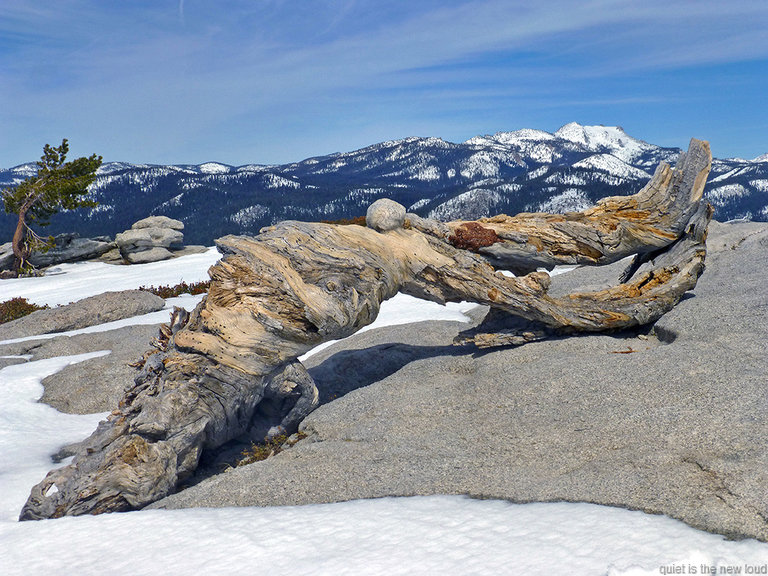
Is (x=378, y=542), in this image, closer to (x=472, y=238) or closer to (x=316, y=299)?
(x=316, y=299)

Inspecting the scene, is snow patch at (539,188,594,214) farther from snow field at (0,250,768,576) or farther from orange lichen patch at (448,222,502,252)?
snow field at (0,250,768,576)

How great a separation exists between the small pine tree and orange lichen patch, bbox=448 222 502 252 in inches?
1642

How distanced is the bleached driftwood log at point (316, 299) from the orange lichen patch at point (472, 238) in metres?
0.03

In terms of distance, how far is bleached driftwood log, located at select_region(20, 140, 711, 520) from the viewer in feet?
29.5

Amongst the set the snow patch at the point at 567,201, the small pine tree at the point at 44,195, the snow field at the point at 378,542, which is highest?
the snow patch at the point at 567,201

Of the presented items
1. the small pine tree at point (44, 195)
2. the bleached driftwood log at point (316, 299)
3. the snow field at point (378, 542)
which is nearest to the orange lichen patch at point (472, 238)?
the bleached driftwood log at point (316, 299)

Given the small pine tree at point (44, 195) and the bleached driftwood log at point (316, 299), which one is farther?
the small pine tree at point (44, 195)

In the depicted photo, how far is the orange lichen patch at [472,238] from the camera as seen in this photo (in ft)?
38.6

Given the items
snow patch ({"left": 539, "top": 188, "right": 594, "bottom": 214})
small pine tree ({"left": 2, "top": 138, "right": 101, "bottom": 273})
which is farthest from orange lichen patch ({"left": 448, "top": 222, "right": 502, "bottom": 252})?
snow patch ({"left": 539, "top": 188, "right": 594, "bottom": 214})

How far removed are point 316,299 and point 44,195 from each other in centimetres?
4466

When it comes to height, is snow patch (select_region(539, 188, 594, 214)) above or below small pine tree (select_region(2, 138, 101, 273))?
above

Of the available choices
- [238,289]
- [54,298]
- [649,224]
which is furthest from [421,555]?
[54,298]

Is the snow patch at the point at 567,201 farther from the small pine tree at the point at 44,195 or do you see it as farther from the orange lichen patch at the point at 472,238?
the orange lichen patch at the point at 472,238

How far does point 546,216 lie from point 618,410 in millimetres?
5676
